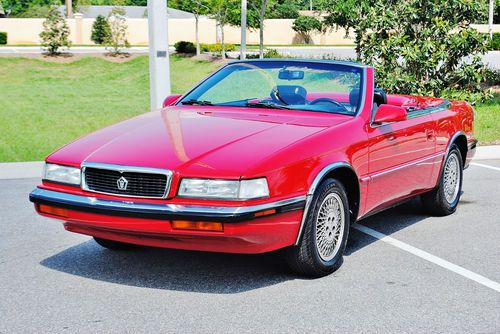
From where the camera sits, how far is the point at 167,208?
525cm

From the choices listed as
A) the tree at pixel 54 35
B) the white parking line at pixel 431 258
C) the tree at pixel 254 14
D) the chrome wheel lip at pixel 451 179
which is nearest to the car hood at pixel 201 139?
the white parking line at pixel 431 258

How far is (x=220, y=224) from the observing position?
17.0 feet

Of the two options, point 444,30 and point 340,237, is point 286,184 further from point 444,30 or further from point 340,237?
point 444,30

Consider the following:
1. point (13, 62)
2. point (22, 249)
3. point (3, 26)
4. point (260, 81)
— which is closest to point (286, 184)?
point (260, 81)

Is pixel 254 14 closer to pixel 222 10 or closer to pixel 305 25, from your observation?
pixel 222 10

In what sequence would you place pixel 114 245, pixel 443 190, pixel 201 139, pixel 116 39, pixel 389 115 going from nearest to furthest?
1. pixel 201 139
2. pixel 389 115
3. pixel 114 245
4. pixel 443 190
5. pixel 116 39

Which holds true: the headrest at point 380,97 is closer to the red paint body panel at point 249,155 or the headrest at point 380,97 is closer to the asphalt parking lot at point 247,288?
the red paint body panel at point 249,155

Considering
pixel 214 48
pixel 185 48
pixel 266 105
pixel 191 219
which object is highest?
pixel 266 105

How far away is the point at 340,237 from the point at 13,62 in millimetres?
33301

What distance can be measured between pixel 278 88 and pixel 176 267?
70.9 inches

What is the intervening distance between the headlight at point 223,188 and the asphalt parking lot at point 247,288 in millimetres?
693

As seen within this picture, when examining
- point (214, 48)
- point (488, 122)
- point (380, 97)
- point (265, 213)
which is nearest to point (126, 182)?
point (265, 213)

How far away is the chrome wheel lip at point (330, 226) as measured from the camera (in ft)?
19.4

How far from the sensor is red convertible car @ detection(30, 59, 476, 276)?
5273mm
